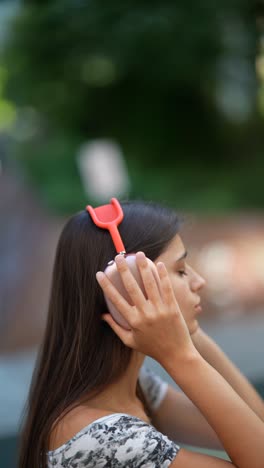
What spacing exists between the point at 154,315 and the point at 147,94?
13.5 metres

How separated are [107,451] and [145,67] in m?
11.7

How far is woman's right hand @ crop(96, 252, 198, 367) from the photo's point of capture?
4.74 ft

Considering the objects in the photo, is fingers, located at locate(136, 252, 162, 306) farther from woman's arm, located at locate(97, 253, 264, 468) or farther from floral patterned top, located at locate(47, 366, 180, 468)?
floral patterned top, located at locate(47, 366, 180, 468)

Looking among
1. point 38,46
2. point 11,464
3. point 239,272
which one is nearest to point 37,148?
point 38,46

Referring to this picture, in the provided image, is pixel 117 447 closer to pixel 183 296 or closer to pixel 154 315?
pixel 154 315

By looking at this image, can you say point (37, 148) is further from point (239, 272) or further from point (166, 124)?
point (239, 272)

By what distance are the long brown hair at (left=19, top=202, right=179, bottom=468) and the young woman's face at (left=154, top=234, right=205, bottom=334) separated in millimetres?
29

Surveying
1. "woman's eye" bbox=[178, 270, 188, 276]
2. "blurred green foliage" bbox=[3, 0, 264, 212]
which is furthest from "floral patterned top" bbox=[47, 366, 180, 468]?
"blurred green foliage" bbox=[3, 0, 264, 212]

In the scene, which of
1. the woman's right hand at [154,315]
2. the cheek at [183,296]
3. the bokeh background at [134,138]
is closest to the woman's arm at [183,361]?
the woman's right hand at [154,315]

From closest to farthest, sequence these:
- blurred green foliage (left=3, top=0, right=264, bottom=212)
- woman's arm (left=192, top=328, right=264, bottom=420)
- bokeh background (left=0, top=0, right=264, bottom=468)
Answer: woman's arm (left=192, top=328, right=264, bottom=420) → bokeh background (left=0, top=0, right=264, bottom=468) → blurred green foliage (left=3, top=0, right=264, bottom=212)

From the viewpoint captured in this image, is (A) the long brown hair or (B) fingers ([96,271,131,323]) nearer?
(B) fingers ([96,271,131,323])

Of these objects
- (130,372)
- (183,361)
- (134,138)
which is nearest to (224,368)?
(130,372)

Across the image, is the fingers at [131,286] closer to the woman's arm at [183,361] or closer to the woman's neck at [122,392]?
the woman's arm at [183,361]

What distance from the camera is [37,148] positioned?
13.2 meters
